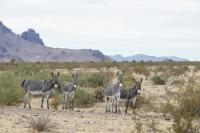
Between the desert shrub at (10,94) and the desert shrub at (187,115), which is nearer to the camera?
the desert shrub at (187,115)

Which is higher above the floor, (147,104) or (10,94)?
(10,94)

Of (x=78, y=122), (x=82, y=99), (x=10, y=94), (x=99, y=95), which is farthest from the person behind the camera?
(x=99, y=95)

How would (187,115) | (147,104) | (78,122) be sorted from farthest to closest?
(147,104), (78,122), (187,115)

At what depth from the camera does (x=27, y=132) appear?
50.1 ft

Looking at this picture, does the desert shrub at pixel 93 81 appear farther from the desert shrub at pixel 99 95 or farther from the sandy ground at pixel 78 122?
the sandy ground at pixel 78 122

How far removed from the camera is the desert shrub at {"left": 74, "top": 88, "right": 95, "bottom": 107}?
24.1m

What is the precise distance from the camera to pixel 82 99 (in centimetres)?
2422

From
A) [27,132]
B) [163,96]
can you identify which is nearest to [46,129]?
[27,132]

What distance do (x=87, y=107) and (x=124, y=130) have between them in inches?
318

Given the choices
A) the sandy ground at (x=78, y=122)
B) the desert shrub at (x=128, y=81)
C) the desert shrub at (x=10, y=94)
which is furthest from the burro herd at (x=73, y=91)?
the desert shrub at (x=128, y=81)

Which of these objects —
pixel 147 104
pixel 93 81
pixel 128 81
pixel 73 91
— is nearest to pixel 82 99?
pixel 73 91

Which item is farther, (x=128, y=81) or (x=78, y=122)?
(x=128, y=81)

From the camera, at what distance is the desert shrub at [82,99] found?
24.1 m

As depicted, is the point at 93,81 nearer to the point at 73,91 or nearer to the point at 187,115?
the point at 73,91
